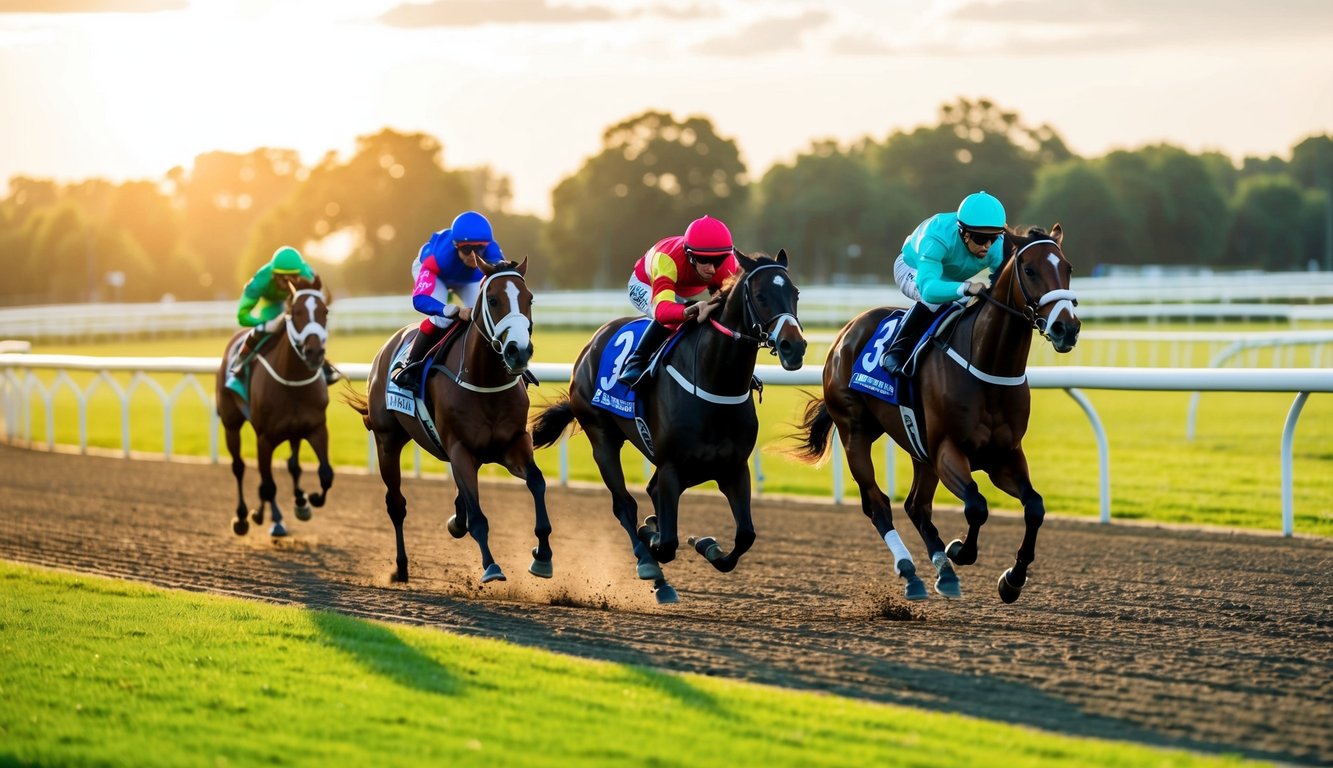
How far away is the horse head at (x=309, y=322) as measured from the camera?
27.8ft

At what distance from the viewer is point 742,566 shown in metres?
7.61

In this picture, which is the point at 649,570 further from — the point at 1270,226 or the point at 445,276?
the point at 1270,226

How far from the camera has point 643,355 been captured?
6449 millimetres

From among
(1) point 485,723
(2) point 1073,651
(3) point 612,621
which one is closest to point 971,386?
(2) point 1073,651

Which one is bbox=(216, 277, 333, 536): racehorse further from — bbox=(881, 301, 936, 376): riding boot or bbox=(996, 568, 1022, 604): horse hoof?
bbox=(996, 568, 1022, 604): horse hoof

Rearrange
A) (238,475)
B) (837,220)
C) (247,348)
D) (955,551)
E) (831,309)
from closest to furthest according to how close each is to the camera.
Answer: (955,551), (247,348), (238,475), (831,309), (837,220)

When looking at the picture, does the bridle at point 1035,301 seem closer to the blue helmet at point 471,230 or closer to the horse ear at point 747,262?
the horse ear at point 747,262

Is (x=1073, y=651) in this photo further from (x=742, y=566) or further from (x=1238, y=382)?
(x=1238, y=382)

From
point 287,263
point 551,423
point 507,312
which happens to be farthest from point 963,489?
point 287,263

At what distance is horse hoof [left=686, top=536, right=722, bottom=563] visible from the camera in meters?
6.26

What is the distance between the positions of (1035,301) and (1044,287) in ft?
0.20

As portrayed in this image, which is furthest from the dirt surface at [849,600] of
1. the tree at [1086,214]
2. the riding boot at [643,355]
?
the tree at [1086,214]

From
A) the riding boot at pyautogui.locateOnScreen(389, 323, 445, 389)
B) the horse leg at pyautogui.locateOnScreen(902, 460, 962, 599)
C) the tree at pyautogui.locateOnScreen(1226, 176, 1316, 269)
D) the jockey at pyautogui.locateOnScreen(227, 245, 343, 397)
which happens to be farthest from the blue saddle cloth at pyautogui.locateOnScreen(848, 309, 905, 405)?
the tree at pyautogui.locateOnScreen(1226, 176, 1316, 269)

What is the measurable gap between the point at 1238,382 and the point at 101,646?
5636 mm
